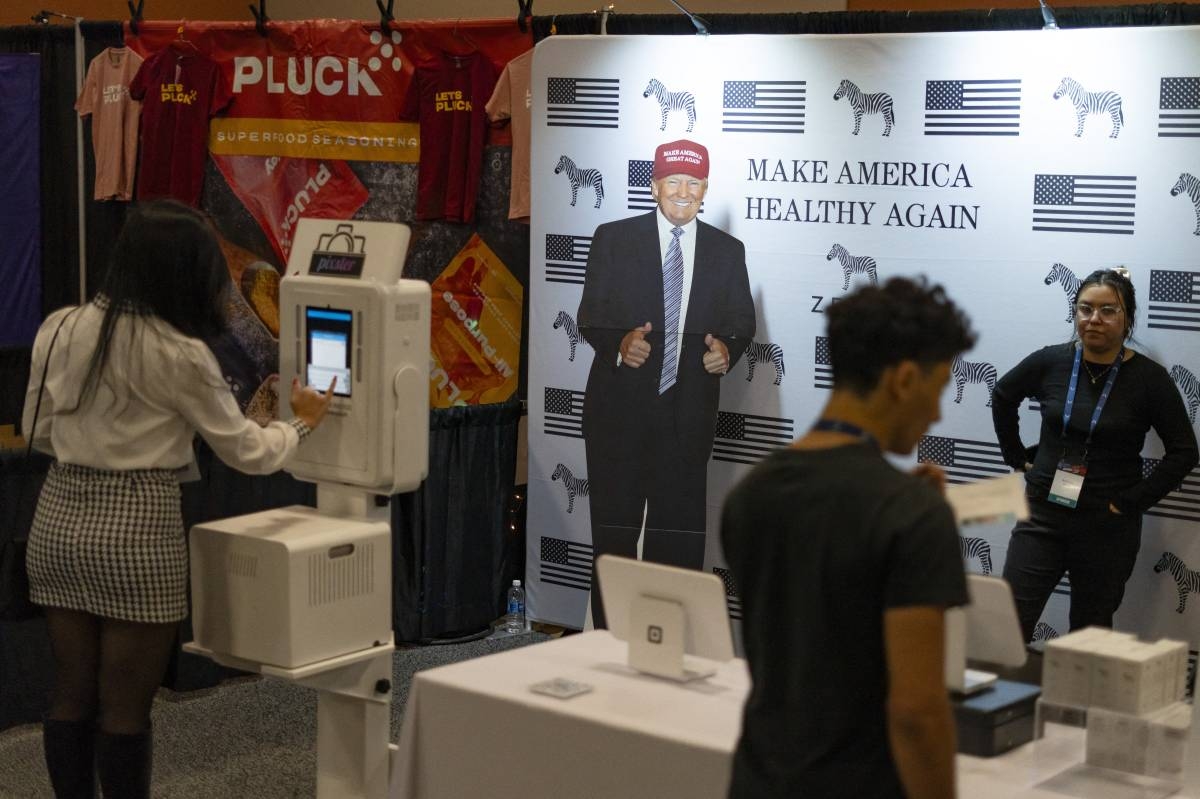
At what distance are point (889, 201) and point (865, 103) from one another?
353 mm

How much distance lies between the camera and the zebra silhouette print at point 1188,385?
4527 mm

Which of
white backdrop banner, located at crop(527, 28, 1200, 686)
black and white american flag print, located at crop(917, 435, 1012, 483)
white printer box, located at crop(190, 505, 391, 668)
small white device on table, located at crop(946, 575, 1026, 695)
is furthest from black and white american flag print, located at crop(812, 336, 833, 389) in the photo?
small white device on table, located at crop(946, 575, 1026, 695)

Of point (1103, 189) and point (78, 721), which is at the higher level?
point (1103, 189)

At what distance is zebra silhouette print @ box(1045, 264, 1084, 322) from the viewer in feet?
15.3

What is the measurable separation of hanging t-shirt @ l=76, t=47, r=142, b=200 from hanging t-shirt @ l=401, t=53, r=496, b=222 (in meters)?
1.67

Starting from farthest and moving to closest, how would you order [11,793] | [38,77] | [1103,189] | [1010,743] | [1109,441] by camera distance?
[38,77], [1103,189], [1109,441], [11,793], [1010,743]

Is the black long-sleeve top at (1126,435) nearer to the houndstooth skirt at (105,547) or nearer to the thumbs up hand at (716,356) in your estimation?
the thumbs up hand at (716,356)

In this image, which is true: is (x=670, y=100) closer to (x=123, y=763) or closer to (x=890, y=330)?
(x=123, y=763)

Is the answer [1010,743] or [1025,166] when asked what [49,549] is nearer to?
[1010,743]

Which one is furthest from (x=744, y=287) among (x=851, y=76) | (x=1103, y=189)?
(x=1103, y=189)

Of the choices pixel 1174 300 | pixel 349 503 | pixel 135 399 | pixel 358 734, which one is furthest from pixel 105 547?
pixel 1174 300

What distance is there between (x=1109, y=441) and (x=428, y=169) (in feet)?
10.7

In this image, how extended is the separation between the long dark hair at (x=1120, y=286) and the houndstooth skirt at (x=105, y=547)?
9.11ft

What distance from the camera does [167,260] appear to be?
298 cm
